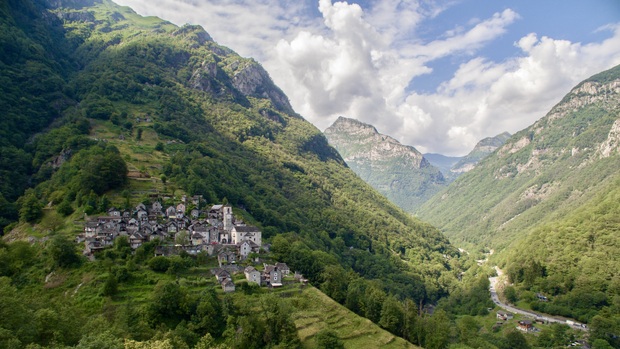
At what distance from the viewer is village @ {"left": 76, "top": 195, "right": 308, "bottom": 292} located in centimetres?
6938

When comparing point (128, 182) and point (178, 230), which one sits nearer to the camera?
point (178, 230)

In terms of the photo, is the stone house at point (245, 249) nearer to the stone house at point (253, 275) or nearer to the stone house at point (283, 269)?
the stone house at point (283, 269)

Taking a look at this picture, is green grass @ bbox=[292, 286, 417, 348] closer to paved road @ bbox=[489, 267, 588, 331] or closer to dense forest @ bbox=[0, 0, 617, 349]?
dense forest @ bbox=[0, 0, 617, 349]

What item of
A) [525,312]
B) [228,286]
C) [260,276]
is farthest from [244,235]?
[525,312]

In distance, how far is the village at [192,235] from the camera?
69375 mm

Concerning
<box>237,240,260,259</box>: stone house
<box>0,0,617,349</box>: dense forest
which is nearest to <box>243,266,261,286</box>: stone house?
<box>0,0,617,349</box>: dense forest

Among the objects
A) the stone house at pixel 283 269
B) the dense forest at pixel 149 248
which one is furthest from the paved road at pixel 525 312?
the stone house at pixel 283 269

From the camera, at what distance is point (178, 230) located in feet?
266

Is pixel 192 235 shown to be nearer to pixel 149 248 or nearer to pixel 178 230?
pixel 178 230

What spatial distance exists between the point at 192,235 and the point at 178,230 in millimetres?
5254

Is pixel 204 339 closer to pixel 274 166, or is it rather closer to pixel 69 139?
pixel 69 139

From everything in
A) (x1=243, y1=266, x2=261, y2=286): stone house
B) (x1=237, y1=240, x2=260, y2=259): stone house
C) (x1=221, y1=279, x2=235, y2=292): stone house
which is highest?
(x1=237, y1=240, x2=260, y2=259): stone house

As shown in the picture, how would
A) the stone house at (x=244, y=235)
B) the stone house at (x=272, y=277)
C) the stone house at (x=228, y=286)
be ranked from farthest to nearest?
the stone house at (x=244, y=235) < the stone house at (x=272, y=277) < the stone house at (x=228, y=286)

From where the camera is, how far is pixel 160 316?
2158 inches
